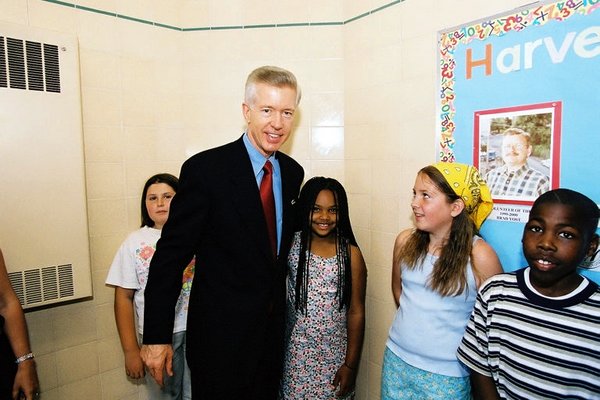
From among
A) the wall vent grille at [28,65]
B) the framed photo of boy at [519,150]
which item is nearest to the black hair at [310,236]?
the framed photo of boy at [519,150]

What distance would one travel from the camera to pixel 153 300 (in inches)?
55.6

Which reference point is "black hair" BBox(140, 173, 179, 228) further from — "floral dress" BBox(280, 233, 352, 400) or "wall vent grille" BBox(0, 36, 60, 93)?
"floral dress" BBox(280, 233, 352, 400)

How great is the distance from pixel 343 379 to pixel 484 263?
852mm

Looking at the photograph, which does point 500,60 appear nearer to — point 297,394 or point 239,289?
point 239,289

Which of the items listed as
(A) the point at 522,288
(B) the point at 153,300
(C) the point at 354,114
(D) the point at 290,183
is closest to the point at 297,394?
(B) the point at 153,300

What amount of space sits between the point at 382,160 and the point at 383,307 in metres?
0.76

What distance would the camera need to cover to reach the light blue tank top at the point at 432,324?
54.5 inches

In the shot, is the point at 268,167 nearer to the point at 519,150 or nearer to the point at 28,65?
the point at 519,150

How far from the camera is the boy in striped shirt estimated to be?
3.46 ft

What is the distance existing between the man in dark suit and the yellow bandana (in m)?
0.64

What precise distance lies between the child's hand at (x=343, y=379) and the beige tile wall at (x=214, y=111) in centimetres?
32

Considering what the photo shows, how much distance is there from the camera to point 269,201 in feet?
5.27

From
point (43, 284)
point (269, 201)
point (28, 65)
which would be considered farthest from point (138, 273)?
point (28, 65)

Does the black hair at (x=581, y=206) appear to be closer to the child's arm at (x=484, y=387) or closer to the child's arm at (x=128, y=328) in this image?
the child's arm at (x=484, y=387)
